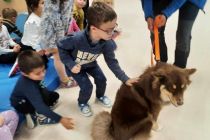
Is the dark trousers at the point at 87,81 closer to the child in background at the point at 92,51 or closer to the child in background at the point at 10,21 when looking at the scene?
the child in background at the point at 92,51

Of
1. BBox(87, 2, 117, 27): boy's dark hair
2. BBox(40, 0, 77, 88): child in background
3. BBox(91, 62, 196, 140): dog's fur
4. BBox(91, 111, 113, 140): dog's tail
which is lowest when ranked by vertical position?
BBox(91, 111, 113, 140): dog's tail

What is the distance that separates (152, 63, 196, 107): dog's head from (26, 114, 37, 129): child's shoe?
0.89 metres

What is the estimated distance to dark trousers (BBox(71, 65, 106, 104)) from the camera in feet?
6.78

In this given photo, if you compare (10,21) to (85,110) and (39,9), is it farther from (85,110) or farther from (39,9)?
(85,110)

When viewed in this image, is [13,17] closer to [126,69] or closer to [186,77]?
[126,69]

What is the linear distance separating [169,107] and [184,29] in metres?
0.58

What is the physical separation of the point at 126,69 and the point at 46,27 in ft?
2.73

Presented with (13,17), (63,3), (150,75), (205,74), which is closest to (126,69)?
(205,74)

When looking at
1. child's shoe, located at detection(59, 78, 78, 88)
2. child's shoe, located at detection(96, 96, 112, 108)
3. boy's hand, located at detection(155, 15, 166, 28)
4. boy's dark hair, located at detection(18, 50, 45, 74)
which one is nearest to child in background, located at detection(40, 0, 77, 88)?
child's shoe, located at detection(59, 78, 78, 88)

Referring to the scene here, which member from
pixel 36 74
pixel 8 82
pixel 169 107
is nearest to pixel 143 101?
pixel 169 107

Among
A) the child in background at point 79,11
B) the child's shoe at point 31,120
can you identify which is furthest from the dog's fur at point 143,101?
the child in background at point 79,11

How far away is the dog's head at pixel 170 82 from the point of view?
154cm

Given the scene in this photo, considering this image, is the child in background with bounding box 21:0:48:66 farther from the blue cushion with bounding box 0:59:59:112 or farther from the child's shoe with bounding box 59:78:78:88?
the child's shoe with bounding box 59:78:78:88

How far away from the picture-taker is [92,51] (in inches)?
74.6
